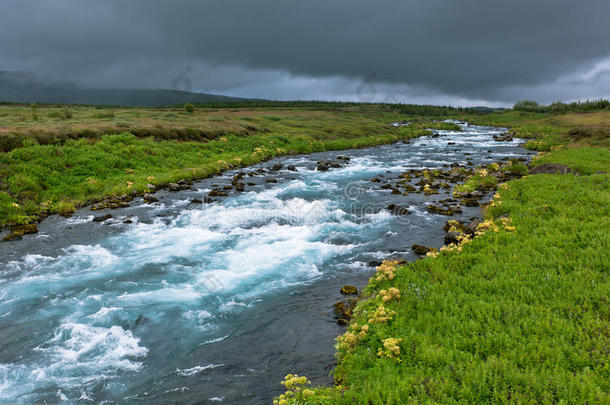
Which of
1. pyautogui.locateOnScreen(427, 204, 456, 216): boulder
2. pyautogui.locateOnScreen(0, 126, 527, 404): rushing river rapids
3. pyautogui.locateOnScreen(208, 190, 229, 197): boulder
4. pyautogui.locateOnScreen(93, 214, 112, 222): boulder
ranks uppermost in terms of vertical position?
pyautogui.locateOnScreen(427, 204, 456, 216): boulder

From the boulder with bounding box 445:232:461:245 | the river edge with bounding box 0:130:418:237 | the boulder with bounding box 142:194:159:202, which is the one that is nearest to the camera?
the boulder with bounding box 445:232:461:245

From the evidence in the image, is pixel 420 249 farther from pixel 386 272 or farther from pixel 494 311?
pixel 494 311

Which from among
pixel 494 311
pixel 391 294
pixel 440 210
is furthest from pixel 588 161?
pixel 391 294

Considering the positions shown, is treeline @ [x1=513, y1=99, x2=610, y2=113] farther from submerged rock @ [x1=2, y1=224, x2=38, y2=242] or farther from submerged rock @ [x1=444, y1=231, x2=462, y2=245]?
submerged rock @ [x1=2, y1=224, x2=38, y2=242]

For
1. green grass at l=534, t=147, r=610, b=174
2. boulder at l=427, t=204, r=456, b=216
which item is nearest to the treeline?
green grass at l=534, t=147, r=610, b=174

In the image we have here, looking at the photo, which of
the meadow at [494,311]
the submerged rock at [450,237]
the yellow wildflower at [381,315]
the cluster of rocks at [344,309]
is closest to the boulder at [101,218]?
the meadow at [494,311]

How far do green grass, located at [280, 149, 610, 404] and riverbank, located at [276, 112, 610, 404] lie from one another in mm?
26

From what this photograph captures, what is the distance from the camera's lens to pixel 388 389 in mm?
7086

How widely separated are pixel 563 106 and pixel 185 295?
180 metres

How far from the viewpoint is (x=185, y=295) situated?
42.9 ft

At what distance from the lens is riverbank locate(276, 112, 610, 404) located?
689 centimetres

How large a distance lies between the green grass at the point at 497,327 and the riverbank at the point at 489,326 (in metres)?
0.03

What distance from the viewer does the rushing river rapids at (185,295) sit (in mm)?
8906

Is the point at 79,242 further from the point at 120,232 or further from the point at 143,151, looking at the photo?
the point at 143,151
